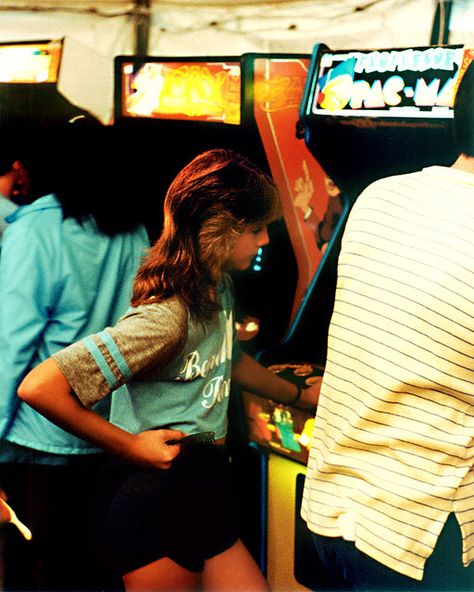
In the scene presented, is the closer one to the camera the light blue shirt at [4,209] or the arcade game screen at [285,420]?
the arcade game screen at [285,420]

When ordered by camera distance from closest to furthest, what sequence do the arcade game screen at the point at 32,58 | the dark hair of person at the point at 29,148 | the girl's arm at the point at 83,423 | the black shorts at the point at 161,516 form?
the girl's arm at the point at 83,423 → the black shorts at the point at 161,516 → the dark hair of person at the point at 29,148 → the arcade game screen at the point at 32,58

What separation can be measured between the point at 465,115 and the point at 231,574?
1.33 m

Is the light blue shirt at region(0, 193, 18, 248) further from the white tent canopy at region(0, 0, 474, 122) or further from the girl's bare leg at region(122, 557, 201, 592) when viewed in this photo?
the girl's bare leg at region(122, 557, 201, 592)

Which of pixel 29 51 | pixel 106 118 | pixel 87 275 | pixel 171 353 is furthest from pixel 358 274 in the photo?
pixel 29 51

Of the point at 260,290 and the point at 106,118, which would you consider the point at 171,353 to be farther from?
the point at 106,118

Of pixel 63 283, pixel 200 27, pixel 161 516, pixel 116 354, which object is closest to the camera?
pixel 116 354

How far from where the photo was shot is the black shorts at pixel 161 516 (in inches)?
75.1

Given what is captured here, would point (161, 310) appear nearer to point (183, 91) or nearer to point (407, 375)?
point (407, 375)

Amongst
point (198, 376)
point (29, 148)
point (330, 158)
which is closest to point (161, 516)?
point (198, 376)

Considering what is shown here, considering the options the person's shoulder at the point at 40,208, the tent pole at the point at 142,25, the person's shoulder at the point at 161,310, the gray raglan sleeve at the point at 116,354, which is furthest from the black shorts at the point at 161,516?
the tent pole at the point at 142,25

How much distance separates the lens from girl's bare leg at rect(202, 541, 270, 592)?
2002 mm

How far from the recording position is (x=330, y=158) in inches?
89.0

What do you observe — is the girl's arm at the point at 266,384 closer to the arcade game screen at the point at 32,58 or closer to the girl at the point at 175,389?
the girl at the point at 175,389

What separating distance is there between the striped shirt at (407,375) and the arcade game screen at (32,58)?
4.66 feet
